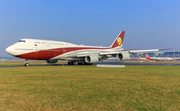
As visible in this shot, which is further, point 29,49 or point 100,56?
point 100,56

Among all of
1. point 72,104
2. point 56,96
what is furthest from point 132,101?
point 56,96

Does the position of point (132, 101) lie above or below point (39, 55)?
below

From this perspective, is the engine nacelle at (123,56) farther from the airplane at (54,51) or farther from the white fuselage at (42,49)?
the white fuselage at (42,49)

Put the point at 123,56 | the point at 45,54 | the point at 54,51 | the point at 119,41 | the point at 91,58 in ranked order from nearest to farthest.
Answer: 1. the point at 45,54
2. the point at 54,51
3. the point at 91,58
4. the point at 123,56
5. the point at 119,41

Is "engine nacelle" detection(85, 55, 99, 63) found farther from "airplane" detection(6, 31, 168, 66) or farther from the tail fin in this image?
the tail fin

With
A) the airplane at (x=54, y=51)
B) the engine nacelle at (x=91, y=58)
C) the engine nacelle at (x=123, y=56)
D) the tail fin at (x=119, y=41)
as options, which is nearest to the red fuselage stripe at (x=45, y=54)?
the airplane at (x=54, y=51)

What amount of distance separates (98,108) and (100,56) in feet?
113

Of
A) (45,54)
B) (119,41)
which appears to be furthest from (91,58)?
(119,41)

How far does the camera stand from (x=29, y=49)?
32531 millimetres

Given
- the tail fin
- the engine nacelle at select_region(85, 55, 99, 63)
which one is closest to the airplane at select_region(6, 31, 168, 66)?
the engine nacelle at select_region(85, 55, 99, 63)

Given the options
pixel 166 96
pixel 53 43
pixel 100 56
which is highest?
pixel 53 43

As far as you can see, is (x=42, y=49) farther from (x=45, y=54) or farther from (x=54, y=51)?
(x=54, y=51)

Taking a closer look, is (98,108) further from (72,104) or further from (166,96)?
(166,96)

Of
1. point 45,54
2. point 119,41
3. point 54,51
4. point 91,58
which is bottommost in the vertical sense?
point 91,58
